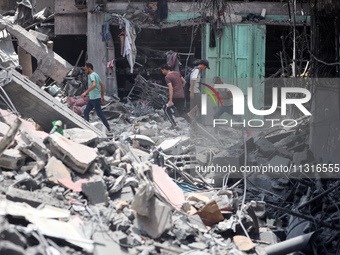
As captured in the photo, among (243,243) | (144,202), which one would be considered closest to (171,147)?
(243,243)

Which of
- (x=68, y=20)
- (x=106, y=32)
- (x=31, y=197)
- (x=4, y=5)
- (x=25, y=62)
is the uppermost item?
(x=4, y=5)

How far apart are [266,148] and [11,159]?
4638 mm

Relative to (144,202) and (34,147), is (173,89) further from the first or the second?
(144,202)

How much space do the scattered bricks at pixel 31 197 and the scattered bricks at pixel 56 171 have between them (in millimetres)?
378

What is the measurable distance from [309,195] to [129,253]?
11.2ft

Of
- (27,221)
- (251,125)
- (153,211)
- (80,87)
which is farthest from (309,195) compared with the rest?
(80,87)

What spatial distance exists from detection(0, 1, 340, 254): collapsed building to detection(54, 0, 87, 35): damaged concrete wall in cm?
115

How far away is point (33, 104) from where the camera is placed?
7.50 m

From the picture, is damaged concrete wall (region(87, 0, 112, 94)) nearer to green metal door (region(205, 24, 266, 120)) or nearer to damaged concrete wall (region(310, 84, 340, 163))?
green metal door (region(205, 24, 266, 120))

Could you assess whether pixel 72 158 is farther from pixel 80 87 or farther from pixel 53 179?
pixel 80 87

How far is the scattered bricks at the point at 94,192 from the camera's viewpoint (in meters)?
5.25

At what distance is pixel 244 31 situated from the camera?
13438mm

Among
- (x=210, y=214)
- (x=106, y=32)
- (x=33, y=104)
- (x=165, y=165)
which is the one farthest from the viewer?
(x=106, y=32)

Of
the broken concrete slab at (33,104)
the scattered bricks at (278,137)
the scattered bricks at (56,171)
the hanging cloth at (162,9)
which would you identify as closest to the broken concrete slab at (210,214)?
the scattered bricks at (56,171)
